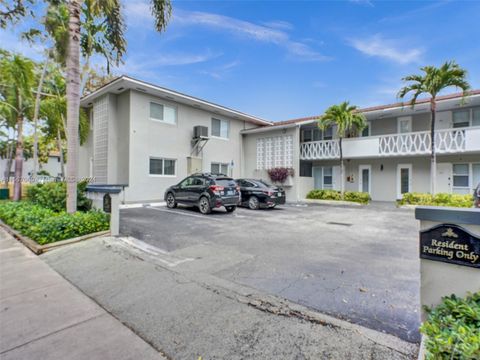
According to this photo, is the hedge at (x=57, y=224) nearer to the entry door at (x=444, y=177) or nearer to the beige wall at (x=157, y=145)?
the beige wall at (x=157, y=145)

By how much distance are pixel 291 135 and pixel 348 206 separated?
590 centimetres

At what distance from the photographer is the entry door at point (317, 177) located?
19211 mm

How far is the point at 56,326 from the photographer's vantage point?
3.08 m

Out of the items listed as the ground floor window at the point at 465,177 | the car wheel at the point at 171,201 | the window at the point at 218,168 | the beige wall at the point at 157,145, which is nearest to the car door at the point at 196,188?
the car wheel at the point at 171,201

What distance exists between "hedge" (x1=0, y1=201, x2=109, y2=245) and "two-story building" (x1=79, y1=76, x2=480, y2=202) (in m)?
6.24

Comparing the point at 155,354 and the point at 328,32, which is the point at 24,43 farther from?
the point at 155,354

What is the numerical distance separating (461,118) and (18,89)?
24.4 m

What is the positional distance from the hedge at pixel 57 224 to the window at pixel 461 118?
736 inches

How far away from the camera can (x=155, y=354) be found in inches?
99.8

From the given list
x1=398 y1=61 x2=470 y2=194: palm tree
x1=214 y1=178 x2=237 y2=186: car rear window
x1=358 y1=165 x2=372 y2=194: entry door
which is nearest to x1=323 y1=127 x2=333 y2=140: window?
x1=358 y1=165 x2=372 y2=194: entry door

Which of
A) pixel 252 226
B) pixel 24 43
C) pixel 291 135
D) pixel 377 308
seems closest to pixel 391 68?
pixel 291 135

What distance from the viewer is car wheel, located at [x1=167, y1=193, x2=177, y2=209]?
12.6 meters

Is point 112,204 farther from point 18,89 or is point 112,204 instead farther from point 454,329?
point 18,89

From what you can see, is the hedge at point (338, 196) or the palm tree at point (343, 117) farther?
the hedge at point (338, 196)
